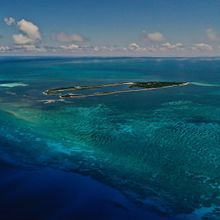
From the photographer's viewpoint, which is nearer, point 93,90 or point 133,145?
point 133,145

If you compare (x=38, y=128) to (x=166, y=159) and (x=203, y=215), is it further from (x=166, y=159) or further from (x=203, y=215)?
(x=203, y=215)

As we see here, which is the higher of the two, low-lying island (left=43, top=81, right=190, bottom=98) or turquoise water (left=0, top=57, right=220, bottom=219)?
low-lying island (left=43, top=81, right=190, bottom=98)

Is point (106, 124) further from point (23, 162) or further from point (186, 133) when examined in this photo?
point (23, 162)

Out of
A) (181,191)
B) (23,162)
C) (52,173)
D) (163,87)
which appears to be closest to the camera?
(181,191)

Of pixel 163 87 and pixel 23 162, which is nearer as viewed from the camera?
pixel 23 162

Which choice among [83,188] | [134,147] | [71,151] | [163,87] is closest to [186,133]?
[134,147]

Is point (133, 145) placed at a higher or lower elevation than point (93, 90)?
lower

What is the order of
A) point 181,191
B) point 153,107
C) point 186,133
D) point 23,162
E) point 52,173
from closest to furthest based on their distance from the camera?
point 181,191 < point 52,173 < point 23,162 < point 186,133 < point 153,107

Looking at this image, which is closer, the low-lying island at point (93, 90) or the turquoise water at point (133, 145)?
the turquoise water at point (133, 145)

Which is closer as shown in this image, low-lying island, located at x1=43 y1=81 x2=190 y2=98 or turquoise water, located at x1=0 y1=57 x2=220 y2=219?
turquoise water, located at x1=0 y1=57 x2=220 y2=219

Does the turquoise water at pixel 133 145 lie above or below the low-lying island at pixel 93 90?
below
